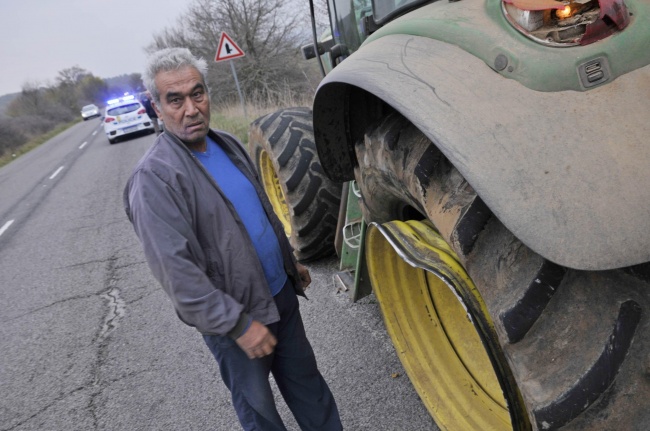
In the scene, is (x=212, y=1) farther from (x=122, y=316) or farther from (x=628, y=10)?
(x=628, y=10)

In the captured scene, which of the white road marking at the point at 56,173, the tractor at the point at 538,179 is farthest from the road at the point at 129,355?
the white road marking at the point at 56,173

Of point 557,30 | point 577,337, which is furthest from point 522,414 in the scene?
point 557,30

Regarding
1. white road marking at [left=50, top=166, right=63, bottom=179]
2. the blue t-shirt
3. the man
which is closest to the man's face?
the man

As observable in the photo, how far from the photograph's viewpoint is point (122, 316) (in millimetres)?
3982

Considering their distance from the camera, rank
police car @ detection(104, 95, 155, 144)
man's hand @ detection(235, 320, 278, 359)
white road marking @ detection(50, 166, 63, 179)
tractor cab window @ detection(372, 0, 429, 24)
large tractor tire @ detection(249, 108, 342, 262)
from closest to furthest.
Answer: man's hand @ detection(235, 320, 278, 359) < tractor cab window @ detection(372, 0, 429, 24) < large tractor tire @ detection(249, 108, 342, 262) < white road marking @ detection(50, 166, 63, 179) < police car @ detection(104, 95, 155, 144)

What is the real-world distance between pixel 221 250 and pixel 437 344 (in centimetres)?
106

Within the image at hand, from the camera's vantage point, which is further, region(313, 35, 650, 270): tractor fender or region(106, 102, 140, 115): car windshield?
region(106, 102, 140, 115): car windshield

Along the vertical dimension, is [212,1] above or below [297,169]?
above

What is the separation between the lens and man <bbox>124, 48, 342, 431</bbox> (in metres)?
1.67

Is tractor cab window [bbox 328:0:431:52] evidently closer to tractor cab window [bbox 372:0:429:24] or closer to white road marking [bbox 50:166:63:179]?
tractor cab window [bbox 372:0:429:24]

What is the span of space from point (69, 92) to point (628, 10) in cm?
7993

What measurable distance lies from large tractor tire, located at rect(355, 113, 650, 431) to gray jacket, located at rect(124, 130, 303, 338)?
52cm

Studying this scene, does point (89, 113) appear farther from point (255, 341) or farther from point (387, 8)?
point (255, 341)

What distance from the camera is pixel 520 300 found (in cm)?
114
